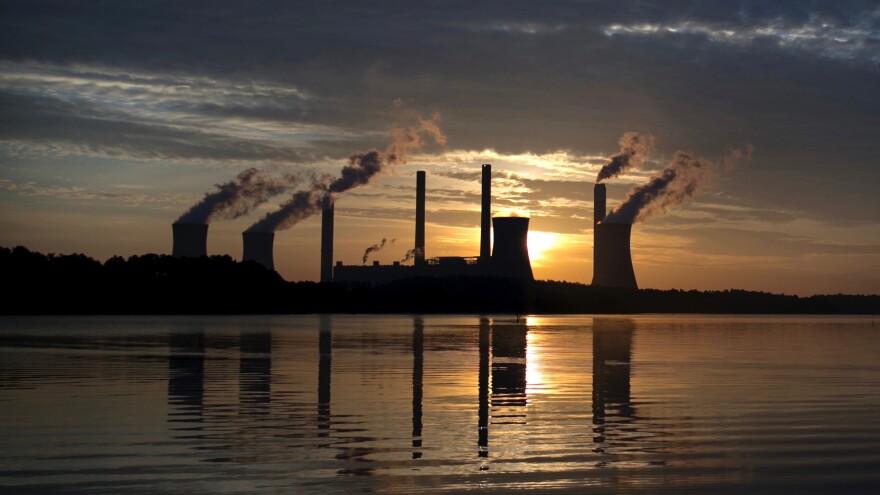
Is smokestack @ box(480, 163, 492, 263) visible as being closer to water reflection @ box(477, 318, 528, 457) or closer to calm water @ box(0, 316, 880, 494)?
water reflection @ box(477, 318, 528, 457)

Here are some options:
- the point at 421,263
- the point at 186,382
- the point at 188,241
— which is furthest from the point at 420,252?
the point at 186,382

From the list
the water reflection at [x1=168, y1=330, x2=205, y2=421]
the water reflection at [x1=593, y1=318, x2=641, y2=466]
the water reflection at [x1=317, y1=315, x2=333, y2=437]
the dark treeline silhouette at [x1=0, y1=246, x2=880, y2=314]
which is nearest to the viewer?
the water reflection at [x1=593, y1=318, x2=641, y2=466]

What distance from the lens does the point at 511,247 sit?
153 m

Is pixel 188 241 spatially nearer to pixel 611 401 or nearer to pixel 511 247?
pixel 511 247

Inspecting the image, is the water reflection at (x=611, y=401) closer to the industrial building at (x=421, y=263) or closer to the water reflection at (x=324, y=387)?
the water reflection at (x=324, y=387)

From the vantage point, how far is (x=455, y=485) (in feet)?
41.2

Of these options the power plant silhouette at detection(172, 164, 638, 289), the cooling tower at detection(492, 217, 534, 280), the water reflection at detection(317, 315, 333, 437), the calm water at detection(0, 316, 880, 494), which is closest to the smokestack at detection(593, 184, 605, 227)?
the power plant silhouette at detection(172, 164, 638, 289)

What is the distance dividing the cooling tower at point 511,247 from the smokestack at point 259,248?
110ft

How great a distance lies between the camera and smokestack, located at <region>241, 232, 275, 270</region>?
156 meters

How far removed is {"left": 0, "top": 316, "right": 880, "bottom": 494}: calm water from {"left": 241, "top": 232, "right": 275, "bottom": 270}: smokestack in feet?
399

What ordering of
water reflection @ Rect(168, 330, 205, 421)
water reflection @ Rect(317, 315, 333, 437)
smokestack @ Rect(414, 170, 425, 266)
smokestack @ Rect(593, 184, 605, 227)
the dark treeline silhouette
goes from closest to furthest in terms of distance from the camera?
water reflection @ Rect(317, 315, 333, 437)
water reflection @ Rect(168, 330, 205, 421)
the dark treeline silhouette
smokestack @ Rect(593, 184, 605, 227)
smokestack @ Rect(414, 170, 425, 266)

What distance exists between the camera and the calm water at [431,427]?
1303cm

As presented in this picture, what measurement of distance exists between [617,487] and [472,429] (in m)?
5.43

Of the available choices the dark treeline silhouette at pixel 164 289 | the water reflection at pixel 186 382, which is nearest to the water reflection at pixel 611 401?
the water reflection at pixel 186 382
